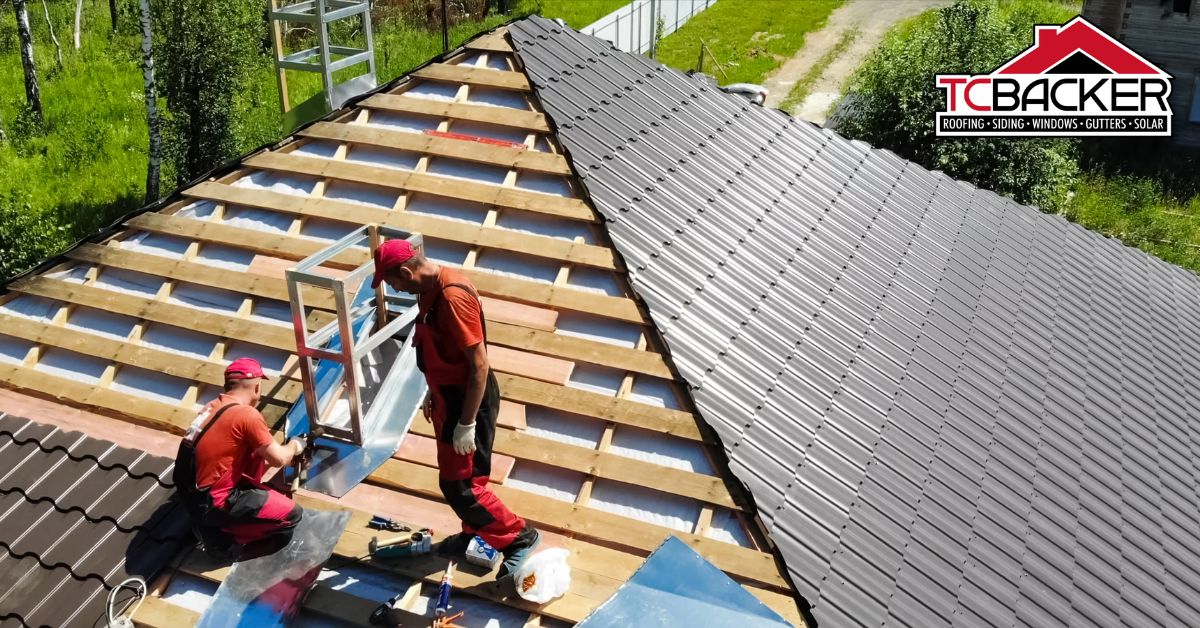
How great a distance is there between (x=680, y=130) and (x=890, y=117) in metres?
17.3

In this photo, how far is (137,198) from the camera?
2045 cm

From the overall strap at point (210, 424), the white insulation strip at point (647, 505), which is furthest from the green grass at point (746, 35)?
the overall strap at point (210, 424)

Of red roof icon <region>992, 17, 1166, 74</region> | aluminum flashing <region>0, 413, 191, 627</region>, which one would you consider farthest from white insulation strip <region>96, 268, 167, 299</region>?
red roof icon <region>992, 17, 1166, 74</region>

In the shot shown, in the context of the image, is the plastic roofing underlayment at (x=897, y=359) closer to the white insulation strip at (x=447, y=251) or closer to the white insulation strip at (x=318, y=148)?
the white insulation strip at (x=447, y=251)

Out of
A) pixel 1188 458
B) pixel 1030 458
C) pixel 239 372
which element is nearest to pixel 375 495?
pixel 239 372

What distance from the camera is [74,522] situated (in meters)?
5.94

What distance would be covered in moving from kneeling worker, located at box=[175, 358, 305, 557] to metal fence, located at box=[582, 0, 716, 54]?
27399 mm

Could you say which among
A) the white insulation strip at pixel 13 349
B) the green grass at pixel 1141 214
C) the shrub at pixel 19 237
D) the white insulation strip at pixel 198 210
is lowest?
the green grass at pixel 1141 214

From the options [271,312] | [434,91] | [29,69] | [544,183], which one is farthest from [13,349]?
[29,69]

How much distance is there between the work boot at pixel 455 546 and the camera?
18.4 feet

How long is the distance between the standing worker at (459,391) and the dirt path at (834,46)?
25300mm

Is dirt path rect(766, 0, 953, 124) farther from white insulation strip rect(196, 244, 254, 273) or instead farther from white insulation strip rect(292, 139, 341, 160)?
white insulation strip rect(196, 244, 254, 273)

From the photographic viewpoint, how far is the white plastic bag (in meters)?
5.27

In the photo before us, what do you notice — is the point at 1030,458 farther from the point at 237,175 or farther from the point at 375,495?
the point at 237,175
